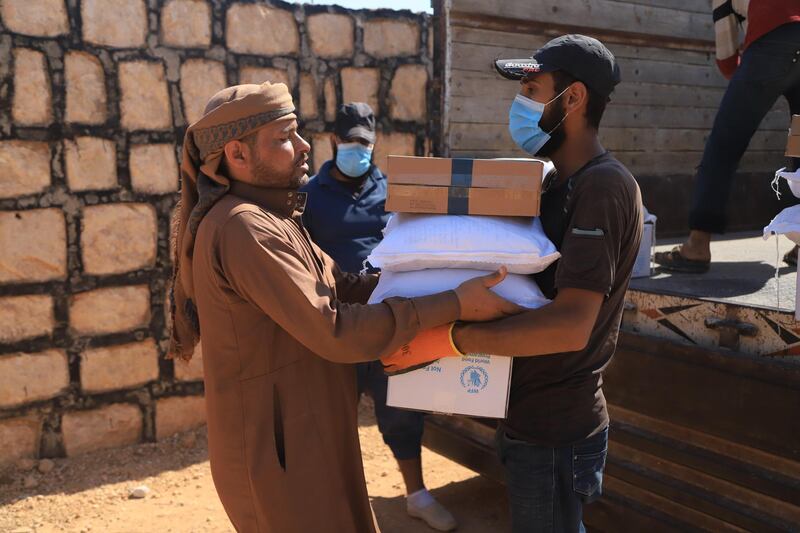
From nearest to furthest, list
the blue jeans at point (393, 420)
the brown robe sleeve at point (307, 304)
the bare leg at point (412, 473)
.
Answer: the brown robe sleeve at point (307, 304)
the blue jeans at point (393, 420)
the bare leg at point (412, 473)

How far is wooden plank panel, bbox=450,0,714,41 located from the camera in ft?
16.6

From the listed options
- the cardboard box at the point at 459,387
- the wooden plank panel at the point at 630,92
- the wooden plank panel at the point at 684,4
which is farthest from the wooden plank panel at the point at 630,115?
Answer: the cardboard box at the point at 459,387

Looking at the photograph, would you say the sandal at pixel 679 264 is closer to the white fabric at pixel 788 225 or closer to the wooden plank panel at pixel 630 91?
the white fabric at pixel 788 225

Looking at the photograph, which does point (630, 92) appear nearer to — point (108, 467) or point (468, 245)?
point (468, 245)

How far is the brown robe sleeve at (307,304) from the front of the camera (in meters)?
1.68

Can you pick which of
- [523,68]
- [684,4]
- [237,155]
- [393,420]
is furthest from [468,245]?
[684,4]

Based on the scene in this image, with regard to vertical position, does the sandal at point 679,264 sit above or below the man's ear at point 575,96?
below

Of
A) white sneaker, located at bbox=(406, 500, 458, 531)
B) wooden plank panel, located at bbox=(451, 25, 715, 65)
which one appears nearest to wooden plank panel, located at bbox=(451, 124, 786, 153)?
wooden plank panel, located at bbox=(451, 25, 715, 65)

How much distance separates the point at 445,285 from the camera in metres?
1.86

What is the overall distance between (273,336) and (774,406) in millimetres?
1653

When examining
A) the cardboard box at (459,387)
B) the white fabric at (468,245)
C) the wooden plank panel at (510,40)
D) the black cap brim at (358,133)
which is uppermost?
the wooden plank panel at (510,40)

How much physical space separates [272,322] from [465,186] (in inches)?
24.6

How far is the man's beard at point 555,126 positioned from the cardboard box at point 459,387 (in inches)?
23.9

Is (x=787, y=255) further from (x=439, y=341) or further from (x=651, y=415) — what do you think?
(x=439, y=341)
